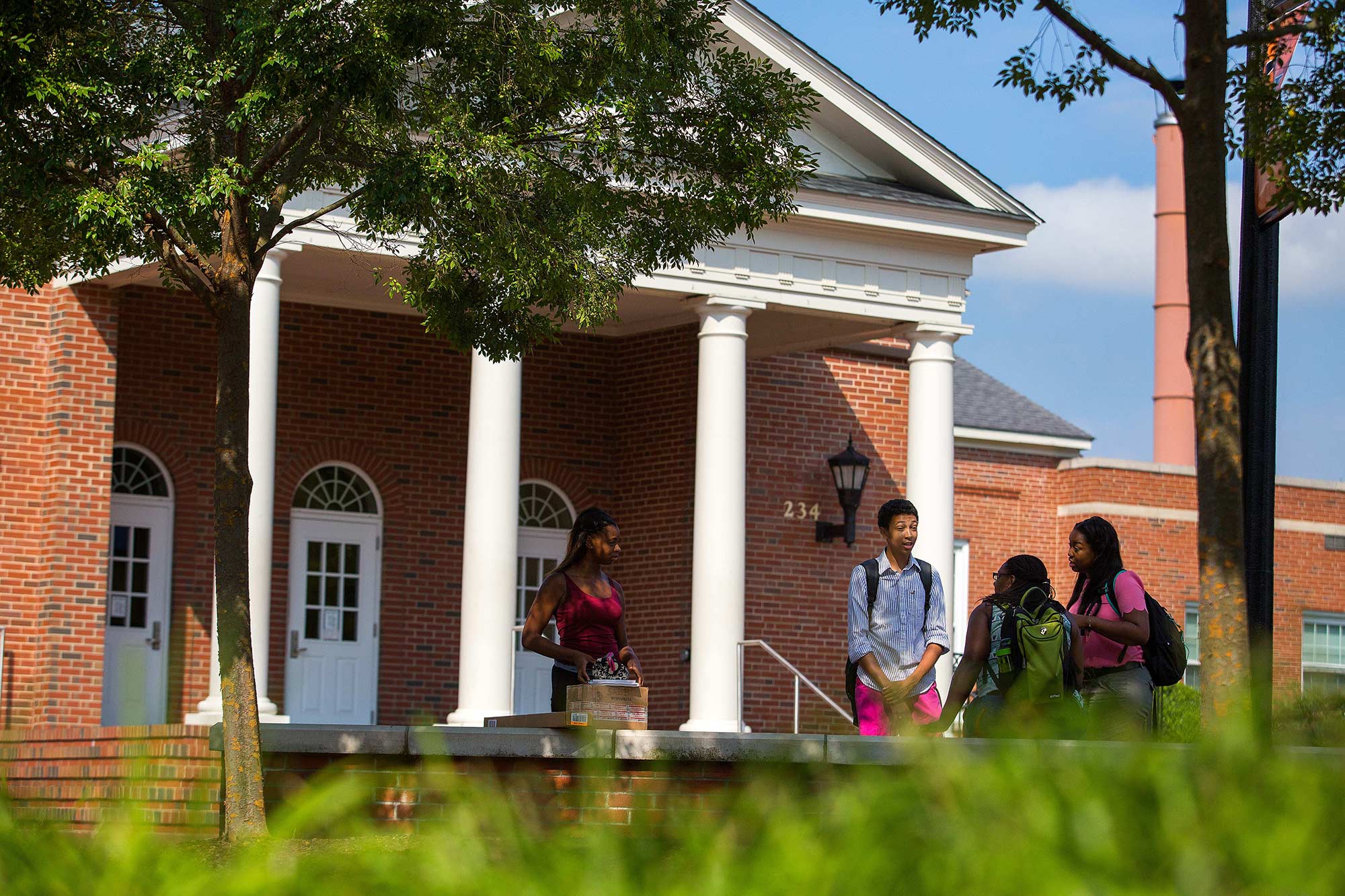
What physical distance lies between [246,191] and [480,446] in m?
7.95

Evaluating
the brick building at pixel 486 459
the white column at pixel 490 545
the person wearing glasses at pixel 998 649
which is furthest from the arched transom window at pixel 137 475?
the person wearing glasses at pixel 998 649

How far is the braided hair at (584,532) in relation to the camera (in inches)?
327

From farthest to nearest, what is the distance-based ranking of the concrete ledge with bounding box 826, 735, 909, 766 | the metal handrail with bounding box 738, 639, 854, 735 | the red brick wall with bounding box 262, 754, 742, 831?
the metal handrail with bounding box 738, 639, 854, 735 < the red brick wall with bounding box 262, 754, 742, 831 < the concrete ledge with bounding box 826, 735, 909, 766

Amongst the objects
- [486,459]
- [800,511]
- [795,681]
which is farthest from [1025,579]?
[800,511]

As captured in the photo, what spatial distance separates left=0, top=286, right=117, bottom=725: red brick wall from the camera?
15.7 meters

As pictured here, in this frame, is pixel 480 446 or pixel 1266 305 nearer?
pixel 1266 305

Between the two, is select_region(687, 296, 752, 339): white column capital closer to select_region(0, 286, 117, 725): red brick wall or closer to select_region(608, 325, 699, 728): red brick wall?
select_region(608, 325, 699, 728): red brick wall

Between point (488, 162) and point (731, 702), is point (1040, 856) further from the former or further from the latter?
point (731, 702)

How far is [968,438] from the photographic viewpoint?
23859 millimetres

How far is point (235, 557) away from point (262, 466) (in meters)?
6.63

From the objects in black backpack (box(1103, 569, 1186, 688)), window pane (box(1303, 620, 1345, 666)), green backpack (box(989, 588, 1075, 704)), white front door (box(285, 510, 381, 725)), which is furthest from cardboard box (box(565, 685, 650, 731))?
window pane (box(1303, 620, 1345, 666))

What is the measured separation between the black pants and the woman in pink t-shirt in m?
2.41

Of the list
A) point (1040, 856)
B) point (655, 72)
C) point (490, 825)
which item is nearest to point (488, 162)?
point (655, 72)

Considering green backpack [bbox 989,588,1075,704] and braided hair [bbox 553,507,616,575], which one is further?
braided hair [bbox 553,507,616,575]
